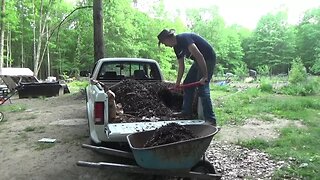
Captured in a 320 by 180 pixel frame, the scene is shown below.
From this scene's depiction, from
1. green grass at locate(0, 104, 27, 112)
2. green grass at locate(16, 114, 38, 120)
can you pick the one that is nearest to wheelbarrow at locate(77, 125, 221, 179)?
green grass at locate(16, 114, 38, 120)

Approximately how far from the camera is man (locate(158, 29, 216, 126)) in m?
4.38

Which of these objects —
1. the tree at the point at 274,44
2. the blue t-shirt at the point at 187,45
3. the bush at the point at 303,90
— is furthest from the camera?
the tree at the point at 274,44

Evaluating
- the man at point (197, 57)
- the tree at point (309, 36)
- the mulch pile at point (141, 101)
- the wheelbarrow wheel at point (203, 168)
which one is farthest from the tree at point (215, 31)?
the wheelbarrow wheel at point (203, 168)

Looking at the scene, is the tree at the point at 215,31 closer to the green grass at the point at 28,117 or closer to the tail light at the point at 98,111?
the green grass at the point at 28,117

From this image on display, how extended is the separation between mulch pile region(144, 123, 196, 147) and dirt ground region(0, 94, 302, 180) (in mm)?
1003

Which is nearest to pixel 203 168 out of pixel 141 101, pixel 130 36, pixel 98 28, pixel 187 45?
pixel 187 45

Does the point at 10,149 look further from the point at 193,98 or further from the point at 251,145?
the point at 251,145

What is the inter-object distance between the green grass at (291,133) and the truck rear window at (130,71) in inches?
83.0

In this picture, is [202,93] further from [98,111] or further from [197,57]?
[98,111]

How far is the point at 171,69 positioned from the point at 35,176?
1252 inches

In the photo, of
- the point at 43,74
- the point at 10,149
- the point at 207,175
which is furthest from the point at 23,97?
the point at 43,74

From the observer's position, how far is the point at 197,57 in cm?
435

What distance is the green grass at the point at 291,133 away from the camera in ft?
14.9

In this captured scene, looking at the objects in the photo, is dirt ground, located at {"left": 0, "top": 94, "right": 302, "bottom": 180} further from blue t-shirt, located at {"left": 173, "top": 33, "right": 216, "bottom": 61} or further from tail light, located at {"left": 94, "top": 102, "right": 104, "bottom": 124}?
blue t-shirt, located at {"left": 173, "top": 33, "right": 216, "bottom": 61}
